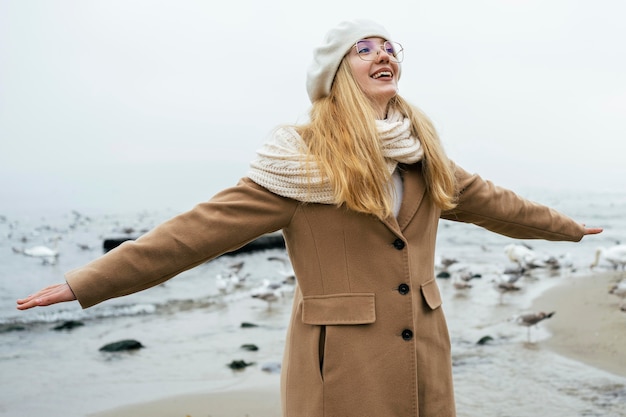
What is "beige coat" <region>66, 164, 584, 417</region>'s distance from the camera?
2053mm

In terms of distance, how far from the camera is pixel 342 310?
6.86 ft

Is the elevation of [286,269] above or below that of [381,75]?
below

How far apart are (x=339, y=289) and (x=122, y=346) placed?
17.4 ft

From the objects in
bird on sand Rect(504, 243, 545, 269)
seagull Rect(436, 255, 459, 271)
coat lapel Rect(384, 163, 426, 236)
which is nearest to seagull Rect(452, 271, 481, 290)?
seagull Rect(436, 255, 459, 271)

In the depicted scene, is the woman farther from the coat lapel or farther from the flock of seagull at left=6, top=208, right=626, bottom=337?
the flock of seagull at left=6, top=208, right=626, bottom=337

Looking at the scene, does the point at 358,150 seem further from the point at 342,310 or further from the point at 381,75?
A: the point at 342,310

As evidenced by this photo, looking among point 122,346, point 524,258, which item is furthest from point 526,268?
point 122,346

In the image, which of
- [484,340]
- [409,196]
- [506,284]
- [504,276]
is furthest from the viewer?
[504,276]

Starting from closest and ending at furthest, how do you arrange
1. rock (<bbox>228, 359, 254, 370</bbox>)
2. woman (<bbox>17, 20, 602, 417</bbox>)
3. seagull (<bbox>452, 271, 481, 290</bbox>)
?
woman (<bbox>17, 20, 602, 417</bbox>), rock (<bbox>228, 359, 254, 370</bbox>), seagull (<bbox>452, 271, 481, 290</bbox>)

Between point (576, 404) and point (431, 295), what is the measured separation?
9.37 ft

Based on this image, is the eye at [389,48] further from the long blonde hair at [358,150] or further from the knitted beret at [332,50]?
the long blonde hair at [358,150]

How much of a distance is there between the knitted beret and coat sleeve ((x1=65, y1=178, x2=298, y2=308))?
0.44m

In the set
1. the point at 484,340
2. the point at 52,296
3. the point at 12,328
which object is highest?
the point at 52,296

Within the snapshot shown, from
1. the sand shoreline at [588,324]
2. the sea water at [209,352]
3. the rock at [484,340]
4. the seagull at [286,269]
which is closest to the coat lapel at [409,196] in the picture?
the sea water at [209,352]
